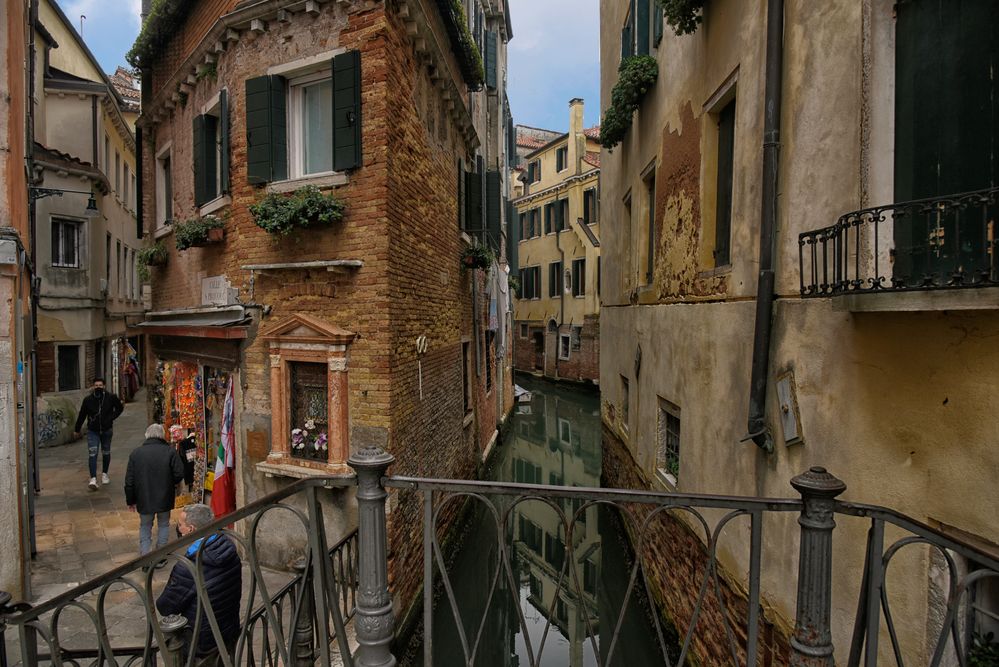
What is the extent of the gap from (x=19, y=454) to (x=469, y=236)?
23.7 feet

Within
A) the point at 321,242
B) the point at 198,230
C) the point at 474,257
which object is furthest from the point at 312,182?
the point at 474,257

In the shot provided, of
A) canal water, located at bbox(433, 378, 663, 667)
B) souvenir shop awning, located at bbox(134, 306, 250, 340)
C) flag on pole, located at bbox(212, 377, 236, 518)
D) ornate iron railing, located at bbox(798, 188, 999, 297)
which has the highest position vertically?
ornate iron railing, located at bbox(798, 188, 999, 297)

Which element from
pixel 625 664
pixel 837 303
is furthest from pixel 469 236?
pixel 837 303

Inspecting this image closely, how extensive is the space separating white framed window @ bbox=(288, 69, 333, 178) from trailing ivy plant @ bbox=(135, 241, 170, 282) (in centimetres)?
426

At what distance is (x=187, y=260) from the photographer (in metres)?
8.59

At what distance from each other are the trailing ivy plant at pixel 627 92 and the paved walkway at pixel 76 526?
8.12 m

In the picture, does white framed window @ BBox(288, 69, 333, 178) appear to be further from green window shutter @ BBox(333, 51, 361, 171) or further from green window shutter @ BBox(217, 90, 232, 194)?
green window shutter @ BBox(217, 90, 232, 194)

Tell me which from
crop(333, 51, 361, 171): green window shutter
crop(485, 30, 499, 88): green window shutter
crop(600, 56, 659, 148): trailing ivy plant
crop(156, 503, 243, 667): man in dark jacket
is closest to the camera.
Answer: crop(156, 503, 243, 667): man in dark jacket

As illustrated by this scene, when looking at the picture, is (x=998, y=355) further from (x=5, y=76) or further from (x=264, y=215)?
(x=5, y=76)

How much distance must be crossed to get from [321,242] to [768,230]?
14.8ft

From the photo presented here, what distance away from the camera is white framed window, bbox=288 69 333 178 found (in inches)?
258

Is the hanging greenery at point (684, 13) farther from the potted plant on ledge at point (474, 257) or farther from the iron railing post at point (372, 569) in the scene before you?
the potted plant on ledge at point (474, 257)

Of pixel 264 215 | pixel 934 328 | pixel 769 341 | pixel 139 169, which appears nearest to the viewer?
pixel 934 328

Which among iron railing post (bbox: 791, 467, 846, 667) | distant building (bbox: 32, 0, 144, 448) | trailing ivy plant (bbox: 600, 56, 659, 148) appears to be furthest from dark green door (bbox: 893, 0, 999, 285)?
distant building (bbox: 32, 0, 144, 448)
